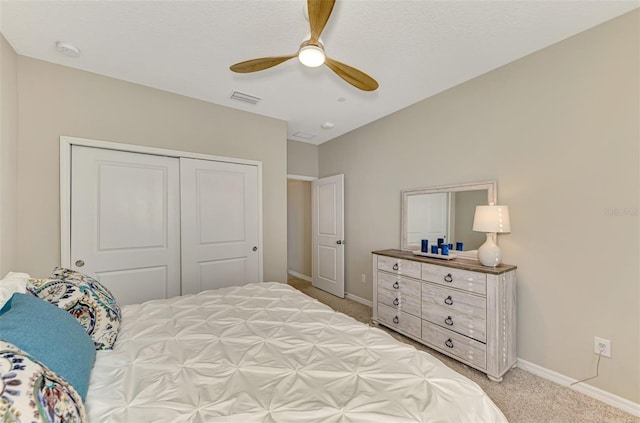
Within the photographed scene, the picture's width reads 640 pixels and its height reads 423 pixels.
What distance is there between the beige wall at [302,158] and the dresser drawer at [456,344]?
3015 millimetres

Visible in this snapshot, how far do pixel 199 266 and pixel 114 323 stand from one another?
167 cm

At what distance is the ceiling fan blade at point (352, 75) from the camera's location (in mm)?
1757

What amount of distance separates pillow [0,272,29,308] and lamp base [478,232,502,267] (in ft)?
9.66

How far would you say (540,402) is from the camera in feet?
6.03

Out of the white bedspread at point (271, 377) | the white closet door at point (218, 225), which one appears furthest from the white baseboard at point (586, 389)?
the white closet door at point (218, 225)

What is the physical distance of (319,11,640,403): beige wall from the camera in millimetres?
1771

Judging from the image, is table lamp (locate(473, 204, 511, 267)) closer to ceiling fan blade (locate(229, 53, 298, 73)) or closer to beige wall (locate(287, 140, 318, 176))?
ceiling fan blade (locate(229, 53, 298, 73))

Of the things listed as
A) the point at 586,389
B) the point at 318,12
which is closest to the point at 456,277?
the point at 586,389

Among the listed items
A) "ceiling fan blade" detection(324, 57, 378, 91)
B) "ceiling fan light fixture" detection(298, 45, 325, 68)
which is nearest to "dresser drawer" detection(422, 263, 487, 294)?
"ceiling fan blade" detection(324, 57, 378, 91)

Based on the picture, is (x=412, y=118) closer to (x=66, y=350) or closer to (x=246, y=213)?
(x=246, y=213)

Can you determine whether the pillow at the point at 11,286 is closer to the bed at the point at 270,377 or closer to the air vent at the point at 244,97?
the bed at the point at 270,377

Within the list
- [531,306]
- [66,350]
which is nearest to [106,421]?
[66,350]

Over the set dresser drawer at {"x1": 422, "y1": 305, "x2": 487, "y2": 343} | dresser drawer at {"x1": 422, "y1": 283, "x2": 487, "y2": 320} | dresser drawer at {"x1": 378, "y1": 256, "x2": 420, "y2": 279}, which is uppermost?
dresser drawer at {"x1": 378, "y1": 256, "x2": 420, "y2": 279}

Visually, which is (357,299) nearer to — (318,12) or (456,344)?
(456,344)
